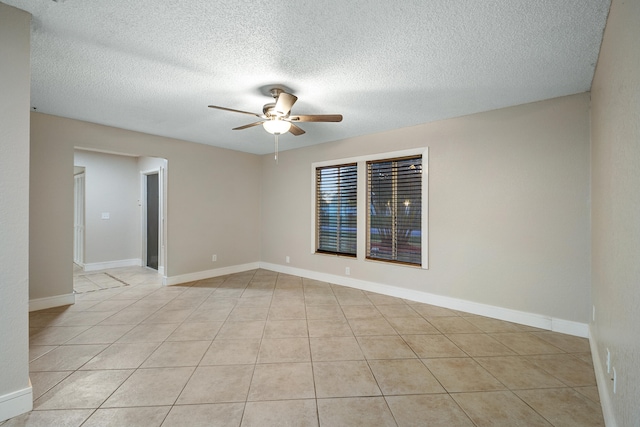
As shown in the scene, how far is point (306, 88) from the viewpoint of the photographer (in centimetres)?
288

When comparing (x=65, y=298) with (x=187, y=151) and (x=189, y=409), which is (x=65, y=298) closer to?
(x=187, y=151)

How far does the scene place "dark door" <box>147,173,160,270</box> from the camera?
609 centimetres

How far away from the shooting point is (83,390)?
2.01 meters

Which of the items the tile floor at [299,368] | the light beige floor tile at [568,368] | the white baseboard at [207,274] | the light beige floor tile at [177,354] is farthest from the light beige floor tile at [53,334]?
the light beige floor tile at [568,368]

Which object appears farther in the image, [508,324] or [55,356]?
[508,324]

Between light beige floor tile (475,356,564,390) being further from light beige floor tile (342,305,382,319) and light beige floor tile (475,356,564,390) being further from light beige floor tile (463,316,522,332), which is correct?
light beige floor tile (342,305,382,319)

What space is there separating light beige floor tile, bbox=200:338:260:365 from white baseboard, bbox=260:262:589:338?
7.34ft

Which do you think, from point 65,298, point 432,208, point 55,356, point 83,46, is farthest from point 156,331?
point 432,208

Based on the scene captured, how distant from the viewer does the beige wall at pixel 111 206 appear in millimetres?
5992

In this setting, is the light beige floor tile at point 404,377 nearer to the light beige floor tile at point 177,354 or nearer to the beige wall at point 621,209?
the beige wall at point 621,209

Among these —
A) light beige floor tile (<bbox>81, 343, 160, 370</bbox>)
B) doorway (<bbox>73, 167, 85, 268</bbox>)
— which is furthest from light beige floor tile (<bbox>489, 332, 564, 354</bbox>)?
doorway (<bbox>73, 167, 85, 268</bbox>)

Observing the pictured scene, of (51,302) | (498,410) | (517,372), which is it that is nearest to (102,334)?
(51,302)

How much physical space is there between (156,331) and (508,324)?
385 cm

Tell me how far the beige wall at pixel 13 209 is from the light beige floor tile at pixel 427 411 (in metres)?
2.33
